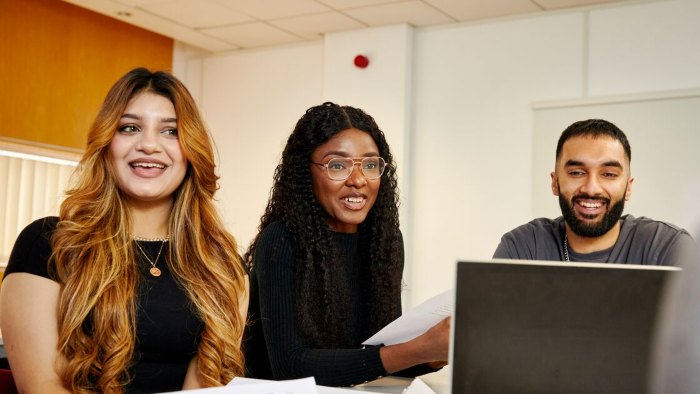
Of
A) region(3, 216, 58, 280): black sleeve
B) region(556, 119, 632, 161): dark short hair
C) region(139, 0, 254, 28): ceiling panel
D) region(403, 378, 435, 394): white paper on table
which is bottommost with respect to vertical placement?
region(403, 378, 435, 394): white paper on table

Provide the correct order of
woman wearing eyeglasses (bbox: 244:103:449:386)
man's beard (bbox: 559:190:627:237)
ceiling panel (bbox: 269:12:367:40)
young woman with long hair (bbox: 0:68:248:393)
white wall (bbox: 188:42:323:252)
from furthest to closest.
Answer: white wall (bbox: 188:42:323:252) < ceiling panel (bbox: 269:12:367:40) < man's beard (bbox: 559:190:627:237) < woman wearing eyeglasses (bbox: 244:103:449:386) < young woman with long hair (bbox: 0:68:248:393)

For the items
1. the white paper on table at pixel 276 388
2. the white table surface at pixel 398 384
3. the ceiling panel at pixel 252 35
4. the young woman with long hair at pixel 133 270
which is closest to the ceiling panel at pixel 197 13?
the ceiling panel at pixel 252 35

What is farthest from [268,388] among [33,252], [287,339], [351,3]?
[351,3]

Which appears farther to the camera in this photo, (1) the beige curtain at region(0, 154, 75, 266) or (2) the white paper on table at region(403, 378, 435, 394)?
(1) the beige curtain at region(0, 154, 75, 266)

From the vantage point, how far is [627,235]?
7.68 feet

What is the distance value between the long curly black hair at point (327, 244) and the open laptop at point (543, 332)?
106cm

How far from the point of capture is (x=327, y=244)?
215cm

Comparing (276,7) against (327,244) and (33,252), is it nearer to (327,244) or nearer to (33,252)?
(327,244)

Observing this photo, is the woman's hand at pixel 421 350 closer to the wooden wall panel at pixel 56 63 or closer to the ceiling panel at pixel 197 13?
the ceiling panel at pixel 197 13

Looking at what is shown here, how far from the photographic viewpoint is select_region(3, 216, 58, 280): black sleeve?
5.52 feet

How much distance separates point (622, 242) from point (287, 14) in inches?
140

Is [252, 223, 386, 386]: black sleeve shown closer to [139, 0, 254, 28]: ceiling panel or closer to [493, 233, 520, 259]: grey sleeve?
[493, 233, 520, 259]: grey sleeve

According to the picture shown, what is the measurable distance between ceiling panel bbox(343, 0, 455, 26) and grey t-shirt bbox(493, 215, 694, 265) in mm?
2828

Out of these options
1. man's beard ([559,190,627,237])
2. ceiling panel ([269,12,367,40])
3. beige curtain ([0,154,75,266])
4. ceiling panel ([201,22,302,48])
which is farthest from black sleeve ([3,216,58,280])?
ceiling panel ([201,22,302,48])
